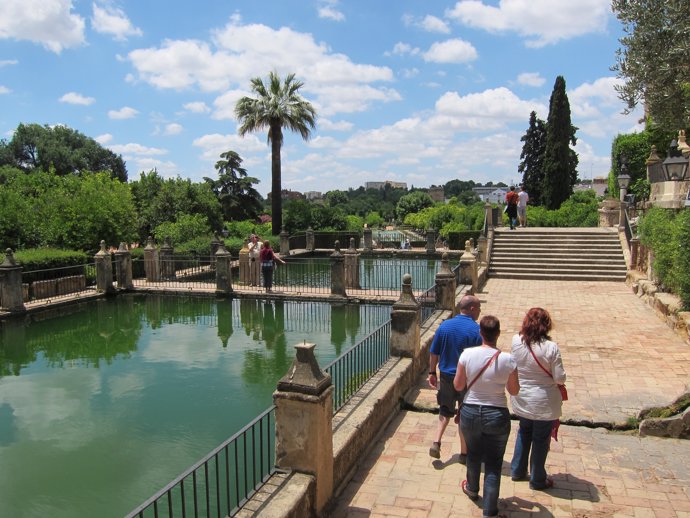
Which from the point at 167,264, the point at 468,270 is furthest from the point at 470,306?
the point at 167,264

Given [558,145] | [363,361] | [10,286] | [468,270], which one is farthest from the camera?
[558,145]

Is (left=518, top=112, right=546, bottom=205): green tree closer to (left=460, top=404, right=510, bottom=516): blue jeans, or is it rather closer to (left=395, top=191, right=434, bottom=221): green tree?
(left=395, top=191, right=434, bottom=221): green tree

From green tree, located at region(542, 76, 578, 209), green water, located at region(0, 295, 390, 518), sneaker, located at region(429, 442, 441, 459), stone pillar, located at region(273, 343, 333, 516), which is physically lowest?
green water, located at region(0, 295, 390, 518)

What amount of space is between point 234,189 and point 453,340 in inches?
1764

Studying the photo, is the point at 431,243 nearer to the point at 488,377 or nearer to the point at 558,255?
the point at 558,255

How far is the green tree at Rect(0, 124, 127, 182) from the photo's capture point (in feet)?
185

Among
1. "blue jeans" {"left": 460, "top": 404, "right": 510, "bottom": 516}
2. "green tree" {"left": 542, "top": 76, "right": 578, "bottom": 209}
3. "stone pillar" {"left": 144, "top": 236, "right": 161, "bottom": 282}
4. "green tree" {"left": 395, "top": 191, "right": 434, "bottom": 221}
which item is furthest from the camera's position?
"green tree" {"left": 395, "top": 191, "right": 434, "bottom": 221}

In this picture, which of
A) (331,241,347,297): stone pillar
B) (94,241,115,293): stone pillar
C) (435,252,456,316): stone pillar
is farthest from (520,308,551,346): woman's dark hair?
(94,241,115,293): stone pillar

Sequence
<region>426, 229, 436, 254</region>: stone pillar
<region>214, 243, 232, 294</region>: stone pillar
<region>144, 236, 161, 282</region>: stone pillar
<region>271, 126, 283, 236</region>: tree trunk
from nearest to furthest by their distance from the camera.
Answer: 1. <region>214, 243, 232, 294</region>: stone pillar
2. <region>144, 236, 161, 282</region>: stone pillar
3. <region>426, 229, 436, 254</region>: stone pillar
4. <region>271, 126, 283, 236</region>: tree trunk

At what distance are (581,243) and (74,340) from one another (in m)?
17.4

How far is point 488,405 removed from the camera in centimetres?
416

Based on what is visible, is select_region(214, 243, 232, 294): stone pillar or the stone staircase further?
the stone staircase

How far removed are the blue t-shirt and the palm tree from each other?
29.3m

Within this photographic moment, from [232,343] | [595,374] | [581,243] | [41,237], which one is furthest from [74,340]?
[581,243]
